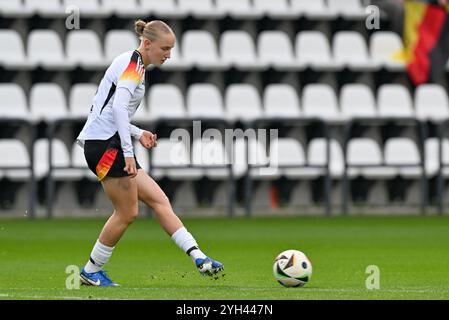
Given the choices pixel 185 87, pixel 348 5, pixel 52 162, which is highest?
pixel 348 5

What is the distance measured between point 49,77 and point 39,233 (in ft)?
18.7

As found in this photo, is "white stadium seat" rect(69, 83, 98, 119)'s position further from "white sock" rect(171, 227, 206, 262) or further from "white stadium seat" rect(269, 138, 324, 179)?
"white sock" rect(171, 227, 206, 262)

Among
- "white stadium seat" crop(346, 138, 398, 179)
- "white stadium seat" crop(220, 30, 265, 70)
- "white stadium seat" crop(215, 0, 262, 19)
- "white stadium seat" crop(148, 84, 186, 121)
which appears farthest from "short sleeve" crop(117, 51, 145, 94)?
"white stadium seat" crop(215, 0, 262, 19)

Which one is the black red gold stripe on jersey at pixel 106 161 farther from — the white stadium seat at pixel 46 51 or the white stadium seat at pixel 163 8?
the white stadium seat at pixel 163 8

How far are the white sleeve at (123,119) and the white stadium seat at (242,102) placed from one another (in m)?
12.0

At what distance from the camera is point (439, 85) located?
908 inches

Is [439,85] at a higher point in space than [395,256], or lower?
higher

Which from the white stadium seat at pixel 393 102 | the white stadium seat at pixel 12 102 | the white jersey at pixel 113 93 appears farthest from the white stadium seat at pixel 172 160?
the white jersey at pixel 113 93

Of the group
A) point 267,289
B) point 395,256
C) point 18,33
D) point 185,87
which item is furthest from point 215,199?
point 267,289

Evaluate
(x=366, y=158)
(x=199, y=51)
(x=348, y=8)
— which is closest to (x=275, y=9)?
(x=348, y=8)

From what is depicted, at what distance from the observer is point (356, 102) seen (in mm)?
21734

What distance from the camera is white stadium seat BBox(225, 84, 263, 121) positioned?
69.0 feet

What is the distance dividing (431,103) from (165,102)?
15.6 ft

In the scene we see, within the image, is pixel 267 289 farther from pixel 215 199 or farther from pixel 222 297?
pixel 215 199
